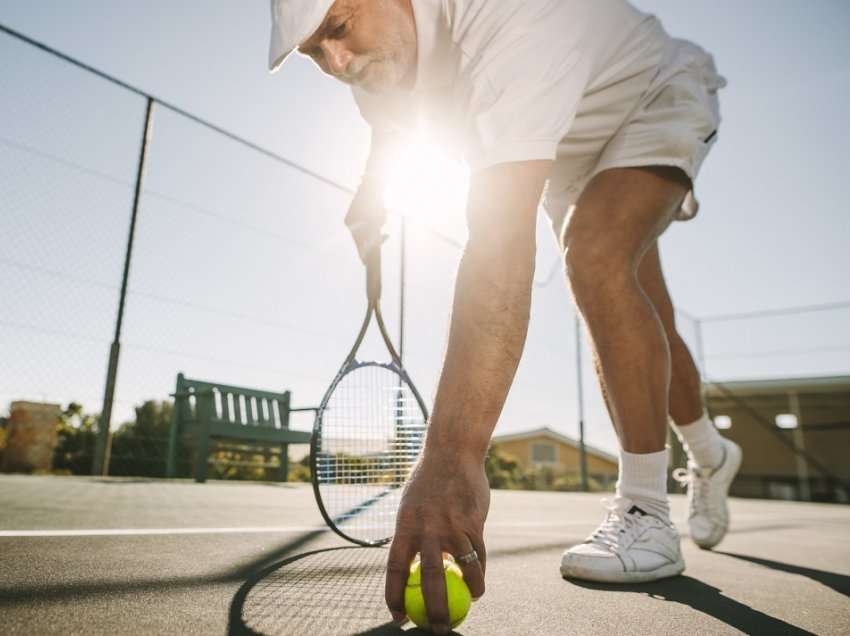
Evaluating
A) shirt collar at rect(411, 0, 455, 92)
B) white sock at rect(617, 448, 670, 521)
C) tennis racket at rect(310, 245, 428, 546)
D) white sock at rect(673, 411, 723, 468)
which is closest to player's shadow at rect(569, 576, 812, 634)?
white sock at rect(617, 448, 670, 521)

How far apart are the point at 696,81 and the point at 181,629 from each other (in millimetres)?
→ 1446

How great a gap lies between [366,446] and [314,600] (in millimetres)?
693

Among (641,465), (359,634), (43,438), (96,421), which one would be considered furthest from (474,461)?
(43,438)

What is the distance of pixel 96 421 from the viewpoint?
348cm

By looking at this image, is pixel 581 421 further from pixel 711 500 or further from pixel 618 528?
pixel 618 528

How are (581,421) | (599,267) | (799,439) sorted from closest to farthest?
(599,267) → (581,421) → (799,439)

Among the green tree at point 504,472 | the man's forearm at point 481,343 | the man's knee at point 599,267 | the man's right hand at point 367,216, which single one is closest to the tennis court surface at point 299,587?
the man's forearm at point 481,343

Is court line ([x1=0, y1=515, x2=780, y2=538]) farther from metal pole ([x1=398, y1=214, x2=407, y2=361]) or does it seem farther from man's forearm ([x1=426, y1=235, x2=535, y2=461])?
metal pole ([x1=398, y1=214, x2=407, y2=361])

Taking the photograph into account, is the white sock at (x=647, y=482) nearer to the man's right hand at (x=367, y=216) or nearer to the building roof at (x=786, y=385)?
the man's right hand at (x=367, y=216)

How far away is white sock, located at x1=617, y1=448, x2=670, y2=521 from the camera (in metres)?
1.17

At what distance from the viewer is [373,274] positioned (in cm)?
154

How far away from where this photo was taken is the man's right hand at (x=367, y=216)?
1.58 meters

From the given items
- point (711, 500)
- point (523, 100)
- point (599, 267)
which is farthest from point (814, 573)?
point (523, 100)

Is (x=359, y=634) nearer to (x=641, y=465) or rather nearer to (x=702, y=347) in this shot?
(x=641, y=465)
